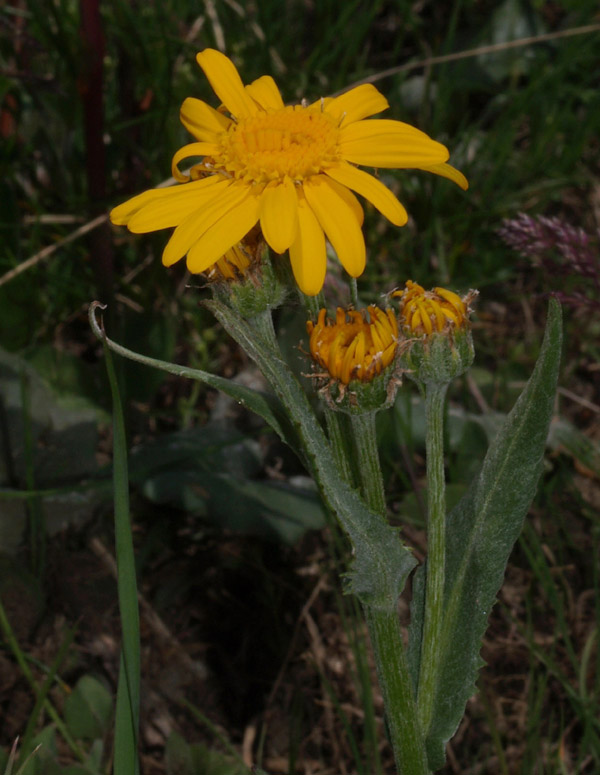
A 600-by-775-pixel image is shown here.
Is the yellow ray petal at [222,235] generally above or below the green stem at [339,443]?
above

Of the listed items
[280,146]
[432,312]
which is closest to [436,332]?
[432,312]

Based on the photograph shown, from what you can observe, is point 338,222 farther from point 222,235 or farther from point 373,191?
point 222,235

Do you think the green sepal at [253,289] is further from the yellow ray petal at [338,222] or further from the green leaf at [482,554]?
the green leaf at [482,554]

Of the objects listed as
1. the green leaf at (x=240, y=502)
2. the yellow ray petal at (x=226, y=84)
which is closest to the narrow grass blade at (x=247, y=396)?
the yellow ray petal at (x=226, y=84)

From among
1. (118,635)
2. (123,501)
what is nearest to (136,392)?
(118,635)

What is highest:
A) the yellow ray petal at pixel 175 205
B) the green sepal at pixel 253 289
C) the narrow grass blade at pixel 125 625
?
the yellow ray petal at pixel 175 205

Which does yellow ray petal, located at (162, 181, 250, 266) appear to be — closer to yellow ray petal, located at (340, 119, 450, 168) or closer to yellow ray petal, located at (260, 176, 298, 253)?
yellow ray petal, located at (260, 176, 298, 253)

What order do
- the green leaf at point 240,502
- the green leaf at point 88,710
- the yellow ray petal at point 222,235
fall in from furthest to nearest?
the green leaf at point 240,502 → the green leaf at point 88,710 → the yellow ray petal at point 222,235

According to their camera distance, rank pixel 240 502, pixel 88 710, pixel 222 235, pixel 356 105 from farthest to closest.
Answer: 1. pixel 240 502
2. pixel 88 710
3. pixel 356 105
4. pixel 222 235

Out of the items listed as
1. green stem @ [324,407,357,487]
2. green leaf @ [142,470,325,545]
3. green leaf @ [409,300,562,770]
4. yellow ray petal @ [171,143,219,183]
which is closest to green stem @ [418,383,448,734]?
green leaf @ [409,300,562,770]
